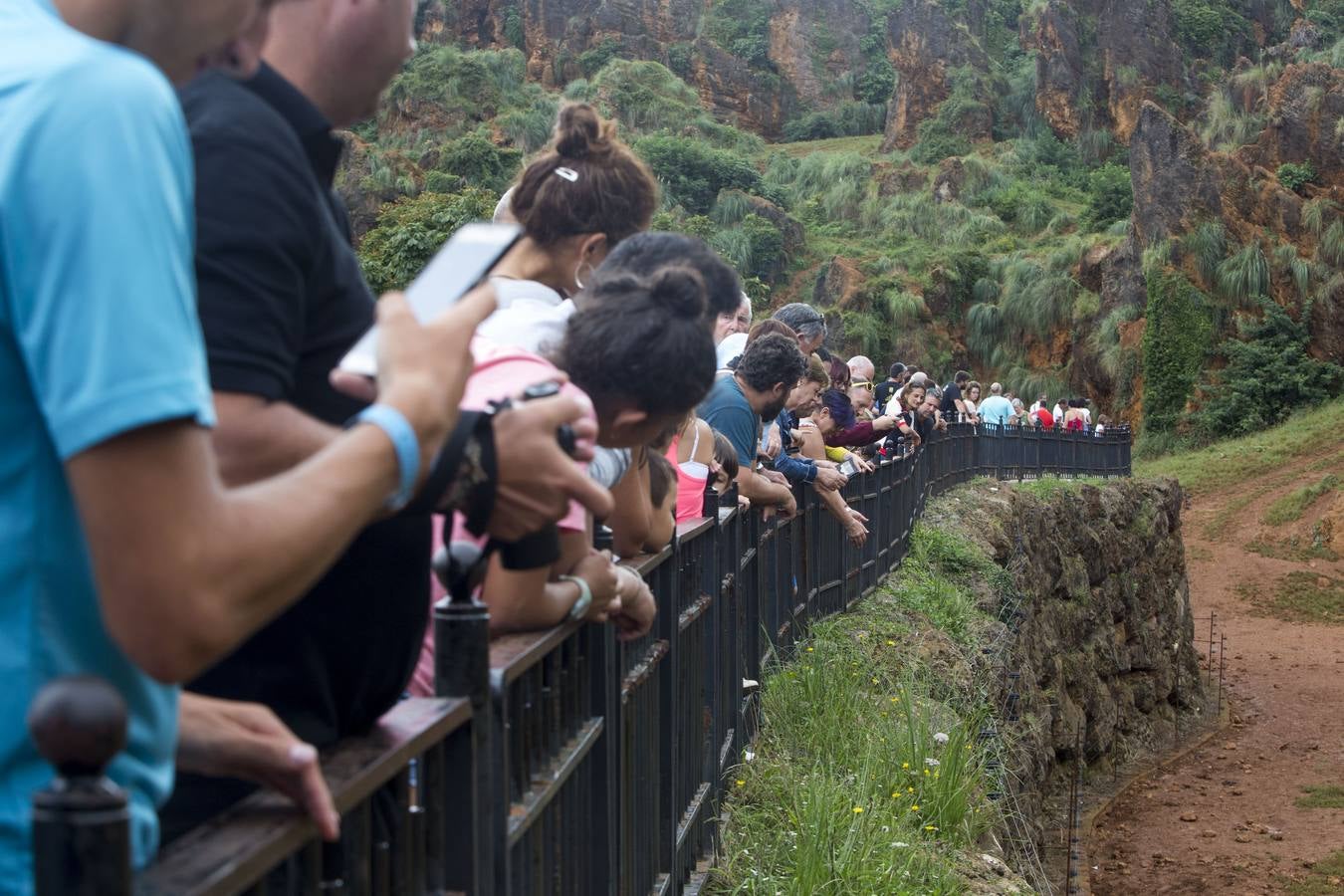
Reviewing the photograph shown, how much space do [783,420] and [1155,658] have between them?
58.8ft

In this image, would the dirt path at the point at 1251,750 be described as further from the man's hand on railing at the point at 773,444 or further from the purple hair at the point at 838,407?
the man's hand on railing at the point at 773,444

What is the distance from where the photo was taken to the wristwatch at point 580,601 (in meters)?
2.77

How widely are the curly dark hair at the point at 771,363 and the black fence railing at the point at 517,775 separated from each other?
596mm

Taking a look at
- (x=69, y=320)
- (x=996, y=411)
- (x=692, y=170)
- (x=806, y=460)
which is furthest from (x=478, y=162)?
(x=69, y=320)

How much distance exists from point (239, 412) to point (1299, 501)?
111ft

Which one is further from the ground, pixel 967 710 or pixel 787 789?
pixel 787 789

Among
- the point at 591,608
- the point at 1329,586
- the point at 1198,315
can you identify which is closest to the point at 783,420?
the point at 591,608

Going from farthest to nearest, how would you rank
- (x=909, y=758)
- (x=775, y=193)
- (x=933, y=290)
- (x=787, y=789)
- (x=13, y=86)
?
(x=775, y=193) → (x=933, y=290) → (x=909, y=758) → (x=787, y=789) → (x=13, y=86)

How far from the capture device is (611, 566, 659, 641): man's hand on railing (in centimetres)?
316

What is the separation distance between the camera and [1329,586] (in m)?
30.5

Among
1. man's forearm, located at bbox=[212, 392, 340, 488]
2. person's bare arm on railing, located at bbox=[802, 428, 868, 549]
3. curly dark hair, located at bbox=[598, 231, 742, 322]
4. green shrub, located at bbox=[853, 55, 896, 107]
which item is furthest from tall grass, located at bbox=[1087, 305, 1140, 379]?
green shrub, located at bbox=[853, 55, 896, 107]

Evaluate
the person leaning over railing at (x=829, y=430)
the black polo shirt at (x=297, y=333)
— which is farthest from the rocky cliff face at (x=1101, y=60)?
the black polo shirt at (x=297, y=333)

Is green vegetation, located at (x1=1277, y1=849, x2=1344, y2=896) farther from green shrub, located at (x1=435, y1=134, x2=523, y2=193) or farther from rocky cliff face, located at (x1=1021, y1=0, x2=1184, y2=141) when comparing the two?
rocky cliff face, located at (x1=1021, y1=0, x2=1184, y2=141)

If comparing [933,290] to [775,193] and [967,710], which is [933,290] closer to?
[775,193]
